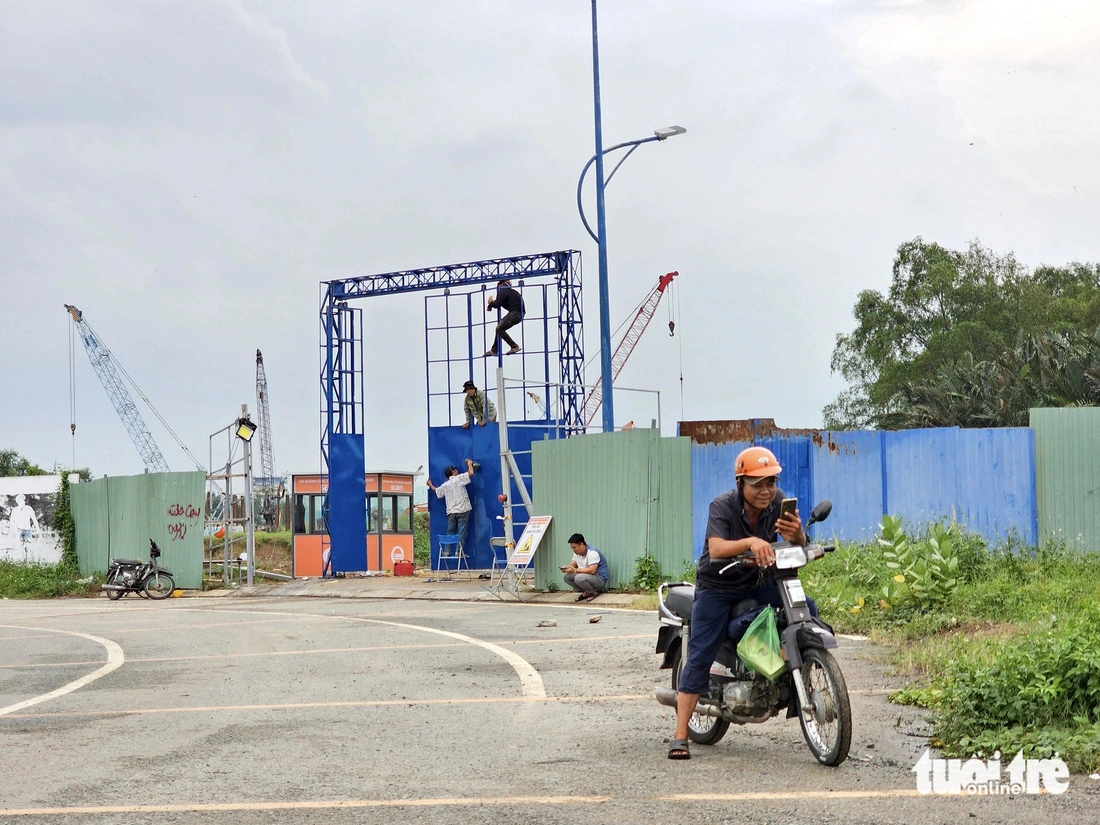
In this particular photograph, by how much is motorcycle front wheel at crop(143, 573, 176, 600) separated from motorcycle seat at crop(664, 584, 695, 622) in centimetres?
2128

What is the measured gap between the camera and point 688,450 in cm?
1983

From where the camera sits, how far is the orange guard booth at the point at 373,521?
113ft

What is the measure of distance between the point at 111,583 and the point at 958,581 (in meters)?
19.3

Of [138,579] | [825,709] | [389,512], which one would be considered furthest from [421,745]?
[389,512]

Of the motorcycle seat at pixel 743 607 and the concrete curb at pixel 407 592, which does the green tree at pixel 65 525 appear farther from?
the motorcycle seat at pixel 743 607

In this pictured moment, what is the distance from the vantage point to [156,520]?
28703mm

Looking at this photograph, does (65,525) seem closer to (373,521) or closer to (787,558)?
(373,521)

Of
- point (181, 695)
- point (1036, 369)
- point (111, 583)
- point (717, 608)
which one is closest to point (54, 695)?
point (181, 695)

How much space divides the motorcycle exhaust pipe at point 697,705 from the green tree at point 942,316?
51.4m

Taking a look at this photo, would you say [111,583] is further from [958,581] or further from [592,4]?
[958,581]

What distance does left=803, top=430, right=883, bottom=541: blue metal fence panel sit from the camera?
18.3 metres

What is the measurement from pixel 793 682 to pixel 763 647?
25cm

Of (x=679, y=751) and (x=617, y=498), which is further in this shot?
(x=617, y=498)

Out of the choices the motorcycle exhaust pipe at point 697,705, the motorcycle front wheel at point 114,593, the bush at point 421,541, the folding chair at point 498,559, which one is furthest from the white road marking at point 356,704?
the bush at point 421,541
